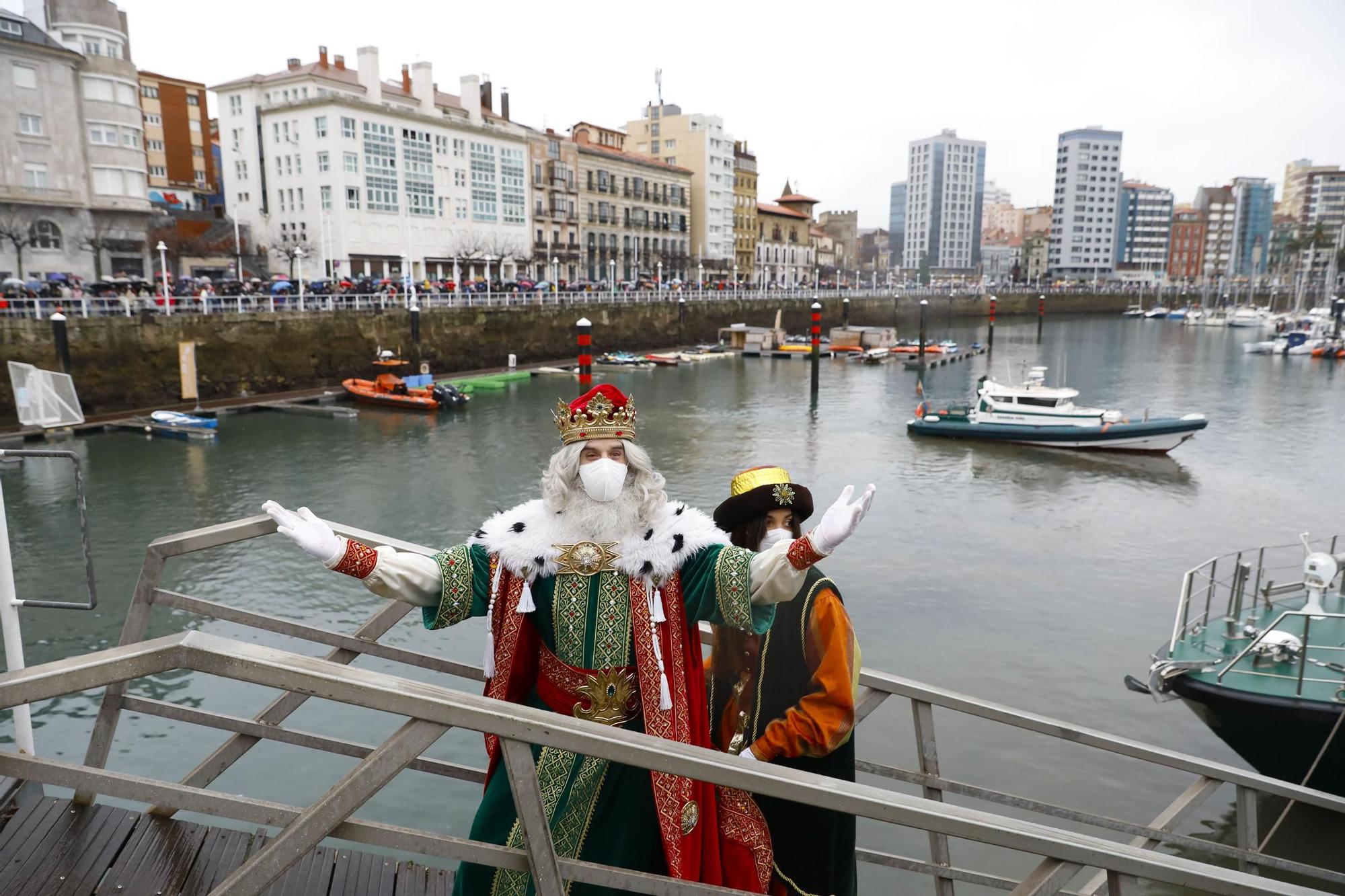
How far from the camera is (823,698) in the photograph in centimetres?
281

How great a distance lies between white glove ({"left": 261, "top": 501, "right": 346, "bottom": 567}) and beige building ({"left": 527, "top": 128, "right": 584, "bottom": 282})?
192ft

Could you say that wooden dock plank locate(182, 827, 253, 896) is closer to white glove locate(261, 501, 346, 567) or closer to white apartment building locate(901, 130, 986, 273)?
white glove locate(261, 501, 346, 567)

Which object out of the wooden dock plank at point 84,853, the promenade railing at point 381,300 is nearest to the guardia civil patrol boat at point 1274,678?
the wooden dock plank at point 84,853

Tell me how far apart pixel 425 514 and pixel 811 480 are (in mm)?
8713

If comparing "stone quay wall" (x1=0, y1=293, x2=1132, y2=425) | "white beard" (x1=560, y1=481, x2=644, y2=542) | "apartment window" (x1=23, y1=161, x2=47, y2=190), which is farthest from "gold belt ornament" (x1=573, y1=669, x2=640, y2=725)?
"apartment window" (x1=23, y1=161, x2=47, y2=190)

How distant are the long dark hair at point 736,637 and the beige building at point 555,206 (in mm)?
58126

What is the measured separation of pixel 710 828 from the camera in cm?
255

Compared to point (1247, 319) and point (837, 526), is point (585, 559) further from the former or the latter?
point (1247, 319)

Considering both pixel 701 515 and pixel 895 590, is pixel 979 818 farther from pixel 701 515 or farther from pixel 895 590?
pixel 895 590

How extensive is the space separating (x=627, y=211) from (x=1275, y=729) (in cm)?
6846

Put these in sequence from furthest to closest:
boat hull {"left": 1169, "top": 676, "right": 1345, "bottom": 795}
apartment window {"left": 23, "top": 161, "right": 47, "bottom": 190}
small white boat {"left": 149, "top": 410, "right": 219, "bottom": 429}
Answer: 1. apartment window {"left": 23, "top": 161, "right": 47, "bottom": 190}
2. small white boat {"left": 149, "top": 410, "right": 219, "bottom": 429}
3. boat hull {"left": 1169, "top": 676, "right": 1345, "bottom": 795}

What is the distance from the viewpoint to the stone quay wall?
26.0m

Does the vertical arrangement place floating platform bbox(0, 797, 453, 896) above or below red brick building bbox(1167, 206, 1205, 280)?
below

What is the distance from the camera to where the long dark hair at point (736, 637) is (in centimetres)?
302
